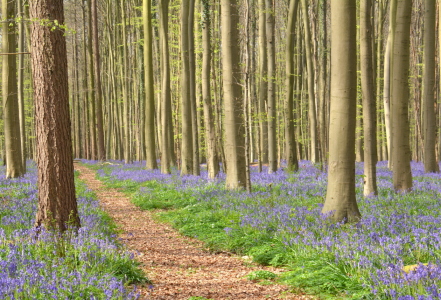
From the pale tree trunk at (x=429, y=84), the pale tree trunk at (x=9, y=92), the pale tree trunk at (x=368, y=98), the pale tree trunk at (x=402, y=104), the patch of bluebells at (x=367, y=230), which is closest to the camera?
the patch of bluebells at (x=367, y=230)

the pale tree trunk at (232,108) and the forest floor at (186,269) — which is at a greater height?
the pale tree trunk at (232,108)

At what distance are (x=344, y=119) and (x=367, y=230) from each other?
2287mm

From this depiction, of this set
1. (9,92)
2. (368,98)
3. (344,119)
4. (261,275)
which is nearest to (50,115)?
(261,275)

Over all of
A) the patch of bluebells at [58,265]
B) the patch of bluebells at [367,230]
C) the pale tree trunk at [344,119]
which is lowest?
the patch of bluebells at [367,230]

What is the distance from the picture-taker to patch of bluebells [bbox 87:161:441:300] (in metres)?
A: 4.21

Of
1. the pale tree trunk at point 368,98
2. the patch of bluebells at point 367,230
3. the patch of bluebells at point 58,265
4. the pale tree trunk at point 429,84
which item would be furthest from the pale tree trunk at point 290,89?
the patch of bluebells at point 58,265

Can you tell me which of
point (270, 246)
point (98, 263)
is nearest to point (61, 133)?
point (98, 263)

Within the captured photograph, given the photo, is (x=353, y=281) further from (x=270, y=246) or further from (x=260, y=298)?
(x=270, y=246)

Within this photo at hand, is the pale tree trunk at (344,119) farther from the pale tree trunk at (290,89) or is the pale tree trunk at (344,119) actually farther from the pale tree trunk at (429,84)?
the pale tree trunk at (290,89)

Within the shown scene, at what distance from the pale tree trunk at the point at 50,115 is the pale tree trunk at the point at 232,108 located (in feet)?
21.8

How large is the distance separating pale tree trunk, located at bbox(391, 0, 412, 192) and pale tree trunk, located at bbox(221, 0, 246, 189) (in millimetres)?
4426

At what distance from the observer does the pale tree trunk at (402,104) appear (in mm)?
11102

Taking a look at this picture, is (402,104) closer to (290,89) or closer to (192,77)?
(290,89)

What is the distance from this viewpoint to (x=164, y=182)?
1611 centimetres
